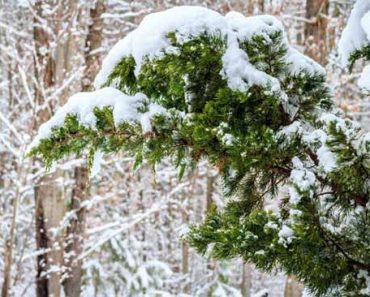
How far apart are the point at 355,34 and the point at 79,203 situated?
6565mm

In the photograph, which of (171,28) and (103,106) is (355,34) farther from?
(103,106)

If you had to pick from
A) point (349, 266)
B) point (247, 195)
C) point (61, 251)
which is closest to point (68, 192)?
point (61, 251)

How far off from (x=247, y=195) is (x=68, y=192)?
20.7ft

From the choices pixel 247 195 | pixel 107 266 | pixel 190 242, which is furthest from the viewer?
pixel 107 266

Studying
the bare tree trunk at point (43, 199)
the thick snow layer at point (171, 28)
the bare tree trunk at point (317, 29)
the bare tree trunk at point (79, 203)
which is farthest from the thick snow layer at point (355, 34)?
the bare tree trunk at point (79, 203)

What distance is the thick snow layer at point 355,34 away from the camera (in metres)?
2.00

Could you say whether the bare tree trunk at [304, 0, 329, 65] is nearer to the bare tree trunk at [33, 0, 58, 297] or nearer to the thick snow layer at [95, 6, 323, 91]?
the bare tree trunk at [33, 0, 58, 297]

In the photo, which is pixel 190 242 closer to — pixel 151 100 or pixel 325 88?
pixel 151 100

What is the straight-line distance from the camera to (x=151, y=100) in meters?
2.15

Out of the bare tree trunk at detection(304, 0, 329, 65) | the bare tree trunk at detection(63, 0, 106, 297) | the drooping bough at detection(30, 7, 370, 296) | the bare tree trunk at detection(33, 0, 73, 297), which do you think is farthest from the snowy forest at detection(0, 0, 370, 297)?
the bare tree trunk at detection(63, 0, 106, 297)

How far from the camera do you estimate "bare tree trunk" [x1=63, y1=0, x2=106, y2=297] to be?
796 centimetres

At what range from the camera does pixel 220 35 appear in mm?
2084

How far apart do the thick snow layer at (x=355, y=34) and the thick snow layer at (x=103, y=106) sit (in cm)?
68

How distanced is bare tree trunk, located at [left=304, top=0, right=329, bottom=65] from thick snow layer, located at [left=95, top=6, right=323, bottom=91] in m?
5.28
